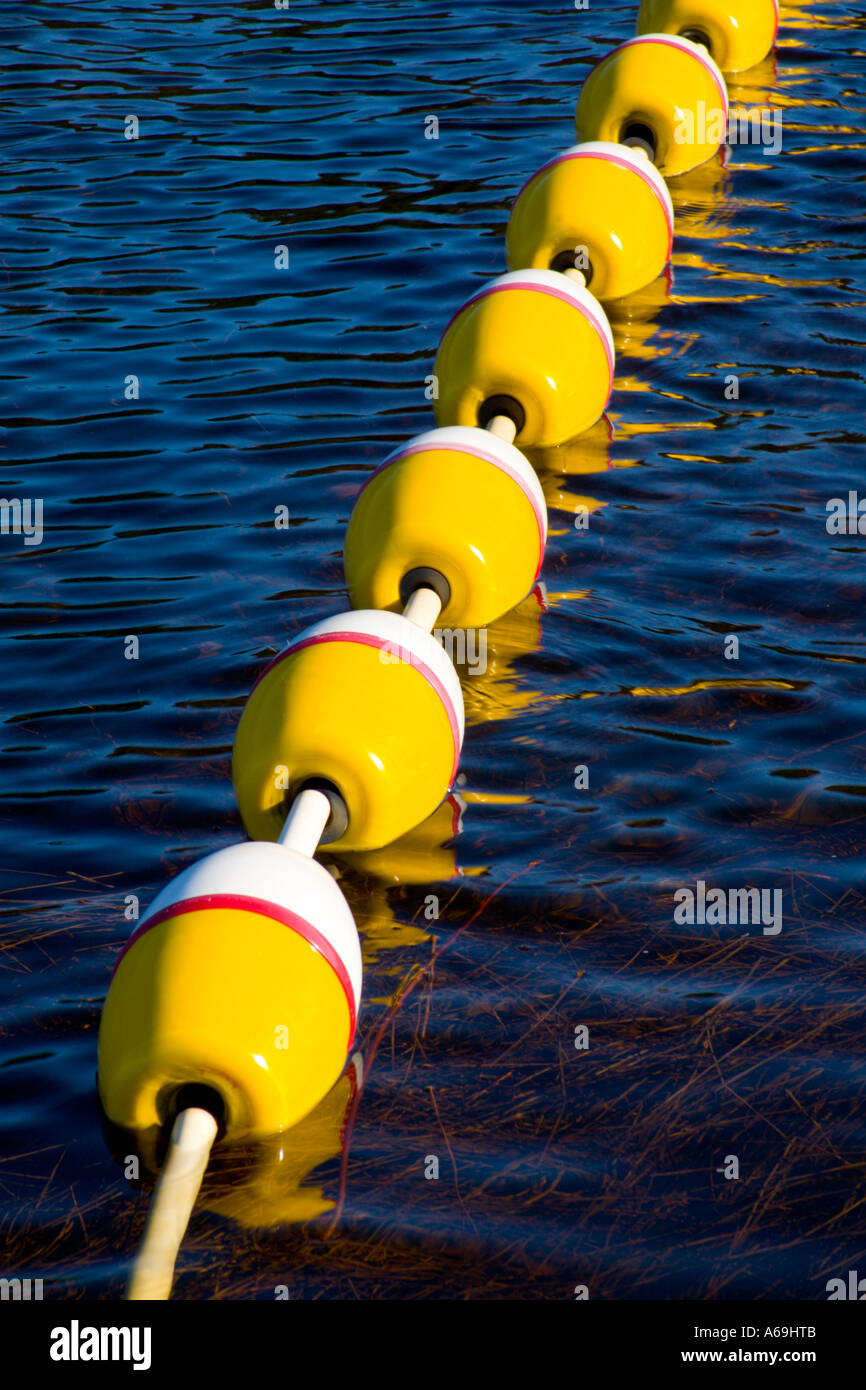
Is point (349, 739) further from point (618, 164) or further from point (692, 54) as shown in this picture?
point (692, 54)

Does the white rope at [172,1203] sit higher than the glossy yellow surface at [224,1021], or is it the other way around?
the glossy yellow surface at [224,1021]

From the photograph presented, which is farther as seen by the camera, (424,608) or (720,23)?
(720,23)

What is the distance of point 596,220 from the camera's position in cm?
828

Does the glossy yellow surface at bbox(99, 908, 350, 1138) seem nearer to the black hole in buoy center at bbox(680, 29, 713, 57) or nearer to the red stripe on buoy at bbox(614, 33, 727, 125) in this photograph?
the red stripe on buoy at bbox(614, 33, 727, 125)

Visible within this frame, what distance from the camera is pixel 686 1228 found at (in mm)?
3764

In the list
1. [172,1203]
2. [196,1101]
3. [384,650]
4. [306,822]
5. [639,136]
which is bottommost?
[172,1203]

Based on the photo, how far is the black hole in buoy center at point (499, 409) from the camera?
712cm

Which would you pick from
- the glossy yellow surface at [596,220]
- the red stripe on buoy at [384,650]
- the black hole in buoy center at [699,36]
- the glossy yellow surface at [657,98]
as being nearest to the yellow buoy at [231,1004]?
the red stripe on buoy at [384,650]

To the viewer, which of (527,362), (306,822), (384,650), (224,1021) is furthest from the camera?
(527,362)

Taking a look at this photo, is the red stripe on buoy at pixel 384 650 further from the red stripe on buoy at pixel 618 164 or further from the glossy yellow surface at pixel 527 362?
the red stripe on buoy at pixel 618 164

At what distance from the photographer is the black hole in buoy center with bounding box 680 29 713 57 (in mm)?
11562

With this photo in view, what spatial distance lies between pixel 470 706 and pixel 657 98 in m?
5.37

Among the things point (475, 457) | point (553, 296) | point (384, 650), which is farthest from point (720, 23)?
point (384, 650)
